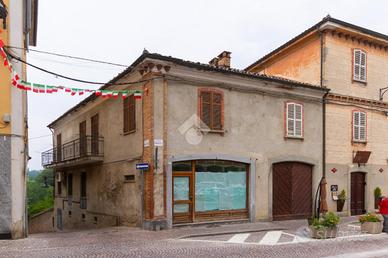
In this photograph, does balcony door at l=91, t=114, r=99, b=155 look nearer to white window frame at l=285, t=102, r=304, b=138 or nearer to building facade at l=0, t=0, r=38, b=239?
building facade at l=0, t=0, r=38, b=239

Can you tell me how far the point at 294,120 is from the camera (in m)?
16.7

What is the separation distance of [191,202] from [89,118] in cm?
866

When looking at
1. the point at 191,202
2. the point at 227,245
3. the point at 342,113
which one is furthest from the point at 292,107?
the point at 227,245

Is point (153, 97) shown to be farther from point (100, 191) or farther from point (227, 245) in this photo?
point (100, 191)

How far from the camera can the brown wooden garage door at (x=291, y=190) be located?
1628 centimetres

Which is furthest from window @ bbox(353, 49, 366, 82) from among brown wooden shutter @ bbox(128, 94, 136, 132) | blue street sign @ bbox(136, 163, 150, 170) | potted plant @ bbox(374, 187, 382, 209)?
blue street sign @ bbox(136, 163, 150, 170)

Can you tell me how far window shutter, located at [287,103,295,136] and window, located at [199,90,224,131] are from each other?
343cm

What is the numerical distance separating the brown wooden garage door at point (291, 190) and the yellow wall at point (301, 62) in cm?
422

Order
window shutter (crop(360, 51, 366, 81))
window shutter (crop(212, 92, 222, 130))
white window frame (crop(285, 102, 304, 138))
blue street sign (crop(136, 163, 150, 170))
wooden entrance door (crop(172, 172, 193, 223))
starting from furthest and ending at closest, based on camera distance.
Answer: window shutter (crop(360, 51, 366, 81)) → white window frame (crop(285, 102, 304, 138)) → window shutter (crop(212, 92, 222, 130)) → wooden entrance door (crop(172, 172, 193, 223)) → blue street sign (crop(136, 163, 150, 170))

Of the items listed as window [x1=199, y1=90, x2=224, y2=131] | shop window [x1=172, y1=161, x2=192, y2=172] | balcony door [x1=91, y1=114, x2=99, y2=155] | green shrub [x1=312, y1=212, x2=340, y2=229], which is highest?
window [x1=199, y1=90, x2=224, y2=131]

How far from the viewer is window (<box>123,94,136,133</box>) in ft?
48.9

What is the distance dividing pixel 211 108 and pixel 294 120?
4237mm

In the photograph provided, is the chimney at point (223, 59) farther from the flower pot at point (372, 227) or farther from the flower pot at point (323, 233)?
the flower pot at point (372, 227)

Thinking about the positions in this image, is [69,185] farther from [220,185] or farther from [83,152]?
[220,185]
